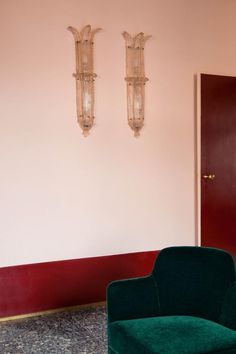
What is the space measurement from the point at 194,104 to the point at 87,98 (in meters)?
1.06

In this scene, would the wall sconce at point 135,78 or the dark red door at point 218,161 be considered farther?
the dark red door at point 218,161

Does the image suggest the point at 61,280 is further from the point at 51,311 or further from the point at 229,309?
the point at 229,309

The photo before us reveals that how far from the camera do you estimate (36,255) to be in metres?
3.18

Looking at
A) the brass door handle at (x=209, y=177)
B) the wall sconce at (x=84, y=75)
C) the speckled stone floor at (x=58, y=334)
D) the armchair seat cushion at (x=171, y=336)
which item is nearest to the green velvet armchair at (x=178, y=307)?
the armchair seat cushion at (x=171, y=336)

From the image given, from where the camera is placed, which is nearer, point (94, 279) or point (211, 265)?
point (211, 265)

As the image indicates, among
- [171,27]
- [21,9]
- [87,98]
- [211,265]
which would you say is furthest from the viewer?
[171,27]

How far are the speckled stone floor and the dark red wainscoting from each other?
0.11 meters

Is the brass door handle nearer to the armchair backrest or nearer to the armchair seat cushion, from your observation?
the armchair backrest

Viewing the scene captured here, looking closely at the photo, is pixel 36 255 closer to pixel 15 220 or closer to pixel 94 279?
pixel 15 220

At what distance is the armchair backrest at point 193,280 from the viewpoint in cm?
214

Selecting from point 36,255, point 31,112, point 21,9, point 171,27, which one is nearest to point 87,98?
point 31,112

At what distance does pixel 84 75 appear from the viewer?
10.7ft

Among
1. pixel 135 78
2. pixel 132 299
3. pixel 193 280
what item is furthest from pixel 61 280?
pixel 135 78

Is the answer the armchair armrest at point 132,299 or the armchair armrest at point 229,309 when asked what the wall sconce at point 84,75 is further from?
the armchair armrest at point 229,309
